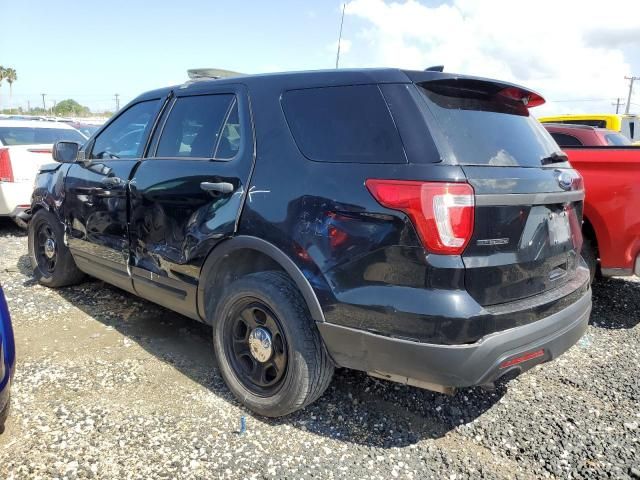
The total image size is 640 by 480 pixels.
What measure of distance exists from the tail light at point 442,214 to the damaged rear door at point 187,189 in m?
1.04

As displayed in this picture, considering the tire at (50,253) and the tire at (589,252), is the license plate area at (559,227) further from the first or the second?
the tire at (50,253)

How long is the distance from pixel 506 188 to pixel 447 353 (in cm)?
78

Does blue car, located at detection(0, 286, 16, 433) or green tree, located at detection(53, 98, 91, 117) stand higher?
green tree, located at detection(53, 98, 91, 117)

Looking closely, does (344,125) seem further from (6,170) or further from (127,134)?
(6,170)

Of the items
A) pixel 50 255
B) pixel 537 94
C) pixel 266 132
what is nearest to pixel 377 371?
pixel 266 132

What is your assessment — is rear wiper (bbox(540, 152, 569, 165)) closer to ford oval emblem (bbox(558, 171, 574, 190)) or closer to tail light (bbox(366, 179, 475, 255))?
ford oval emblem (bbox(558, 171, 574, 190))

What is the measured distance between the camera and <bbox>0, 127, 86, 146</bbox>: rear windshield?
7.84 meters

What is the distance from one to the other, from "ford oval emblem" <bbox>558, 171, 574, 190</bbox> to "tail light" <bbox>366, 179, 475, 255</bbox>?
0.79m

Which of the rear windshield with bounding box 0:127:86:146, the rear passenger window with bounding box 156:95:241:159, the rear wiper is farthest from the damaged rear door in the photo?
the rear windshield with bounding box 0:127:86:146

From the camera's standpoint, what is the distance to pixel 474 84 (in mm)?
2527

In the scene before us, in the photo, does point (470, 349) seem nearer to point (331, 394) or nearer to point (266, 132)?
point (331, 394)

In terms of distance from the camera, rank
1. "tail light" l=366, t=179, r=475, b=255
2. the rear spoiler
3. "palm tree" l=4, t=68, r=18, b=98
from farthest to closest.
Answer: "palm tree" l=4, t=68, r=18, b=98 < the rear spoiler < "tail light" l=366, t=179, r=475, b=255

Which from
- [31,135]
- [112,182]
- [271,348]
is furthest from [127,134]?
[31,135]

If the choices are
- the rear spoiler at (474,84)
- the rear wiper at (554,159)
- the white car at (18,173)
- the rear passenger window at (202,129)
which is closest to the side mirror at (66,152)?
the rear passenger window at (202,129)
